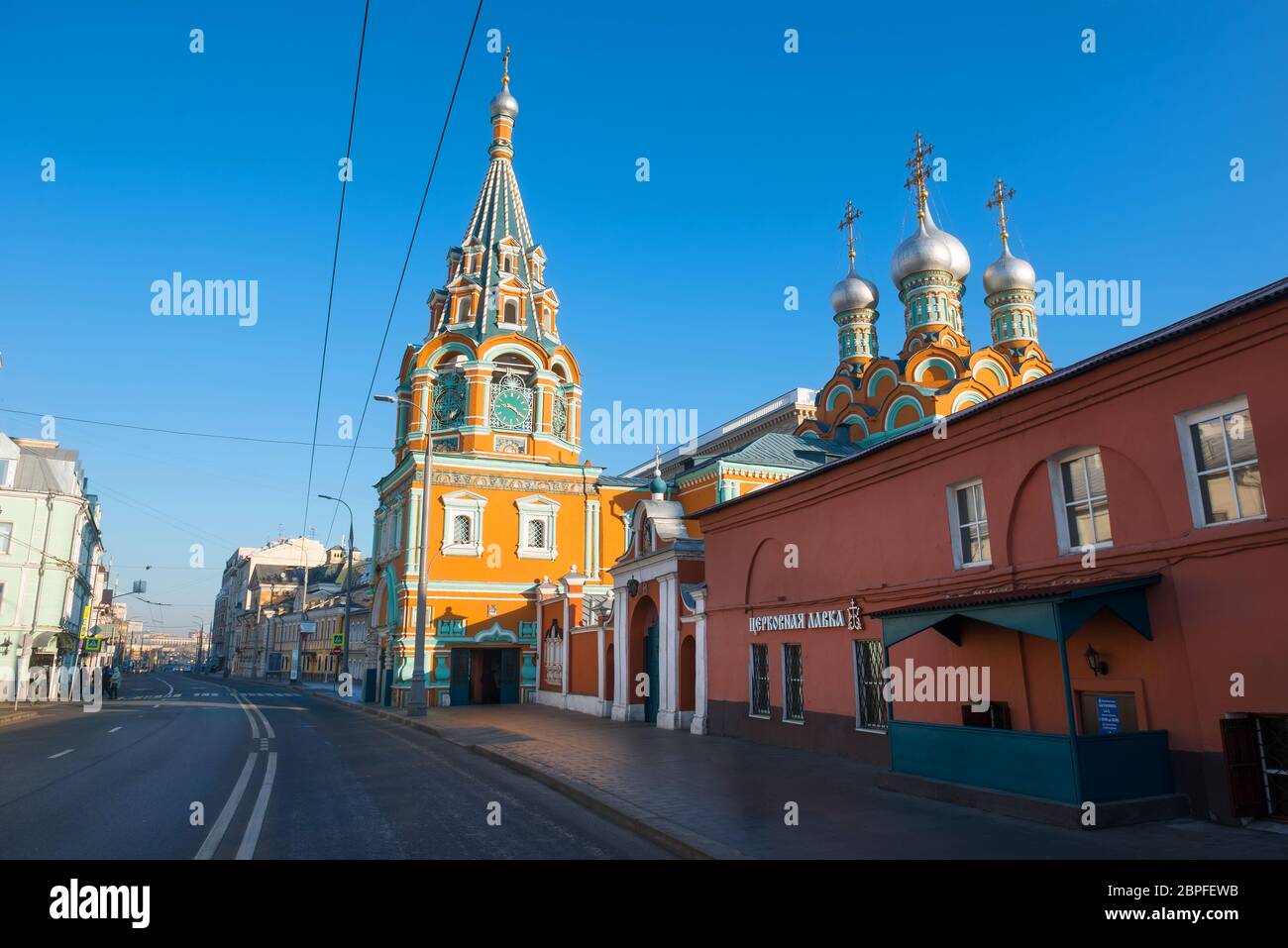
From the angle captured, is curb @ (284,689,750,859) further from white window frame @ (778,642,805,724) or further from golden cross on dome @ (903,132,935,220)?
golden cross on dome @ (903,132,935,220)

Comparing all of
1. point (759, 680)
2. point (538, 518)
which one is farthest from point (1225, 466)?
point (538, 518)

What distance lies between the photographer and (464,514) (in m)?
34.7

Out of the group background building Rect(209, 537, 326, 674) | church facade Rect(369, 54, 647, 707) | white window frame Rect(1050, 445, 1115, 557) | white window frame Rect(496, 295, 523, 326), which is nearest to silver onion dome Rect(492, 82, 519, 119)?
church facade Rect(369, 54, 647, 707)

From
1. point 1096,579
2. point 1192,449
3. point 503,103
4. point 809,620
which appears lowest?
point 809,620

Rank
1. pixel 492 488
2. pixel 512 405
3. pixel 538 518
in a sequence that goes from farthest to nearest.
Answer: pixel 512 405 → pixel 538 518 → pixel 492 488

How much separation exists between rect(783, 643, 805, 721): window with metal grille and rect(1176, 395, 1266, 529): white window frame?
8471 mm

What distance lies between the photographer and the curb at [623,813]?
7.90 metres

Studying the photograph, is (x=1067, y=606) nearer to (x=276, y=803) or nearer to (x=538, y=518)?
(x=276, y=803)

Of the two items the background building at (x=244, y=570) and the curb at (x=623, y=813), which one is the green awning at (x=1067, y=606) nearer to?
the curb at (x=623, y=813)

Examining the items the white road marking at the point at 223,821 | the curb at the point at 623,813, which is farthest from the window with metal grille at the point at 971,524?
the white road marking at the point at 223,821

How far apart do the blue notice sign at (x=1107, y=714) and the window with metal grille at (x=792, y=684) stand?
6569 millimetres

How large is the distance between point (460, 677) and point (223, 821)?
25.2 meters

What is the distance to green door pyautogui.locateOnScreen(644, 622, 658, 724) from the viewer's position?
23.4 metres
